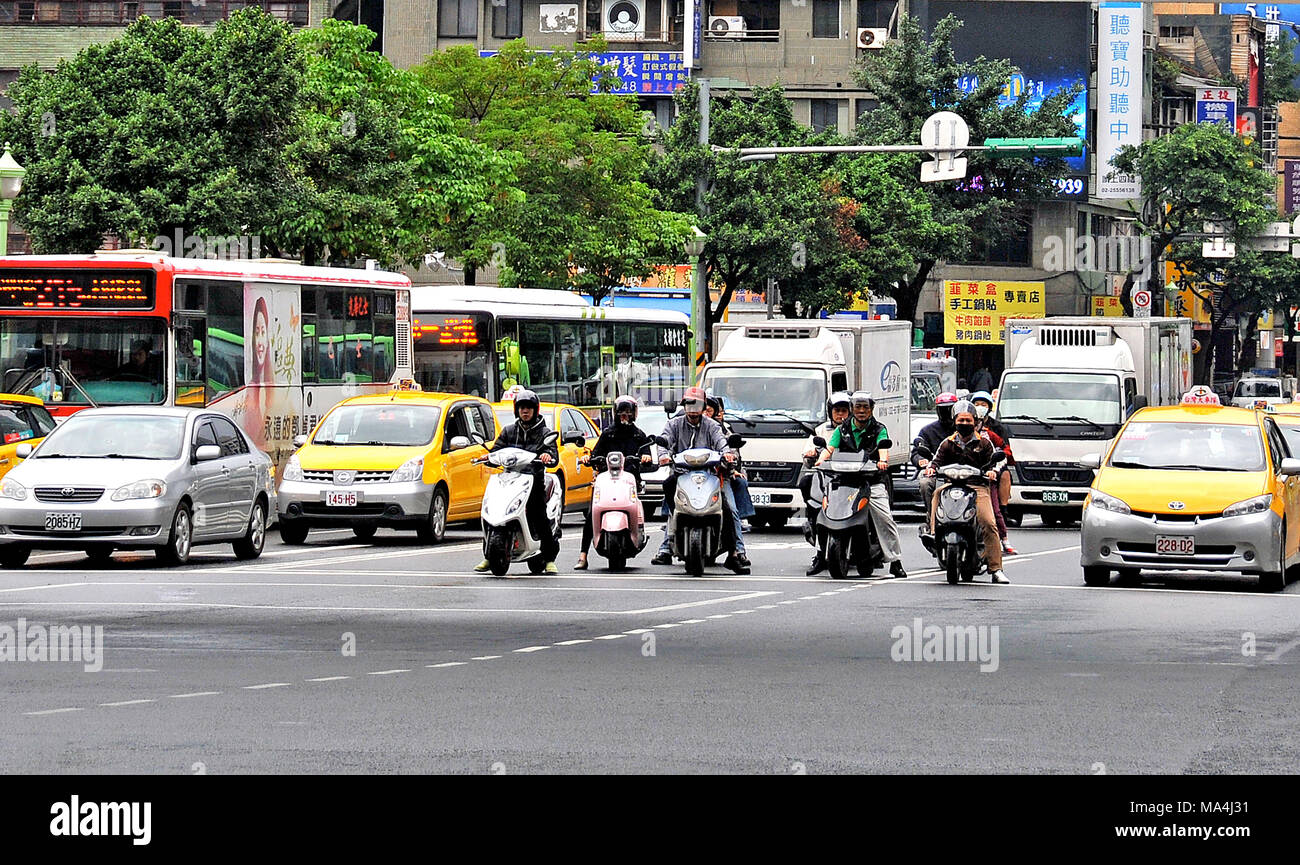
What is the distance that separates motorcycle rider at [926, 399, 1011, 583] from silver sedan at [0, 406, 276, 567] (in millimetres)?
7273

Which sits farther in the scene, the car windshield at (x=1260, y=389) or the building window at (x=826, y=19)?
the building window at (x=826, y=19)

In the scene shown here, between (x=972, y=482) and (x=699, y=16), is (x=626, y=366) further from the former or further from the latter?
(x=699, y=16)

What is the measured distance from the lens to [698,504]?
69.4 feet

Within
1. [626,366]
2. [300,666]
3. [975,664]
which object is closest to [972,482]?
[975,664]

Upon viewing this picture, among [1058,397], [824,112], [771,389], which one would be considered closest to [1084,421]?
[1058,397]

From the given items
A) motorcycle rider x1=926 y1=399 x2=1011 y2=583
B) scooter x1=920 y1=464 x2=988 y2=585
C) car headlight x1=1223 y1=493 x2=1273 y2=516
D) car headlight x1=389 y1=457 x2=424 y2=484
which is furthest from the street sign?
car headlight x1=1223 y1=493 x2=1273 y2=516

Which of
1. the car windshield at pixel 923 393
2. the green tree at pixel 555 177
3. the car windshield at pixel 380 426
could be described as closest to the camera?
the car windshield at pixel 380 426

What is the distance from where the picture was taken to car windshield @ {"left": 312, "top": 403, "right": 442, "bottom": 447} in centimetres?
2567

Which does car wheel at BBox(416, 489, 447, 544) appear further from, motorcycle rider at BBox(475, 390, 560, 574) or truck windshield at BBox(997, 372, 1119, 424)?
truck windshield at BBox(997, 372, 1119, 424)

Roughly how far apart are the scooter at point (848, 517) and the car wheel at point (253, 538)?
241 inches

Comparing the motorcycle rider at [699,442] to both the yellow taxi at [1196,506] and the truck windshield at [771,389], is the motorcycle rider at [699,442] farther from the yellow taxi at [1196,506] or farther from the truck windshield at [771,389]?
the truck windshield at [771,389]

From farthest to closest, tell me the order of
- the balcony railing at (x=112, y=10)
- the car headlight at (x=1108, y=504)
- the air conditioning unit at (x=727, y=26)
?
the air conditioning unit at (x=727, y=26), the balcony railing at (x=112, y=10), the car headlight at (x=1108, y=504)

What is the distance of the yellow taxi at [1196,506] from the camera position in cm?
1961

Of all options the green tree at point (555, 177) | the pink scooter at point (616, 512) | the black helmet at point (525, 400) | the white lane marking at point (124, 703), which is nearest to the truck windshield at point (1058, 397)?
the pink scooter at point (616, 512)
